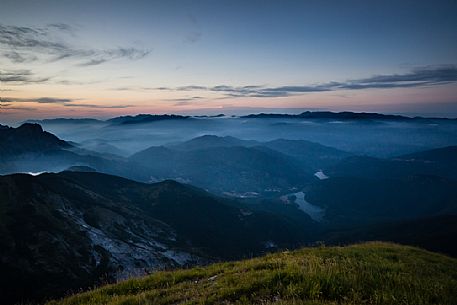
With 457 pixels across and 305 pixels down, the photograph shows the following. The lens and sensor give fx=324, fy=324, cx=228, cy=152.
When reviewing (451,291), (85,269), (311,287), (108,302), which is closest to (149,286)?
(108,302)

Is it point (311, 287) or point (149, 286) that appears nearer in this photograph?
point (311, 287)

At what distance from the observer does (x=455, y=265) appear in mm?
20781

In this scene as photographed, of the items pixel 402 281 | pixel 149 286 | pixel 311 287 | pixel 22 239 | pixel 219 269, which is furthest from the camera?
pixel 22 239

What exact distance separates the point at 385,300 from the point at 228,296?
4.84 metres

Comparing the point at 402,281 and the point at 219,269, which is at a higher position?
the point at 402,281

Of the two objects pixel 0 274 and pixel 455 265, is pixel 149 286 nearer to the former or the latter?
pixel 455 265

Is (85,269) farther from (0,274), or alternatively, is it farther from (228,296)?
(228,296)

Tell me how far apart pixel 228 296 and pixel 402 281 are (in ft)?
19.1

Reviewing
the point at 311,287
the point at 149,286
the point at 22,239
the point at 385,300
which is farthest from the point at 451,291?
the point at 22,239

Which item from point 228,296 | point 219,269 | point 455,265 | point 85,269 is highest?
point 228,296

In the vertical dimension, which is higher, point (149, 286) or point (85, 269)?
point (149, 286)

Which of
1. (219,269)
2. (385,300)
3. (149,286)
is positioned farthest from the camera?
(219,269)

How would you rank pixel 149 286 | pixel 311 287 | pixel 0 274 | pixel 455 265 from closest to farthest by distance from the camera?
pixel 311 287, pixel 149 286, pixel 455 265, pixel 0 274

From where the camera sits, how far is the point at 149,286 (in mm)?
14023
